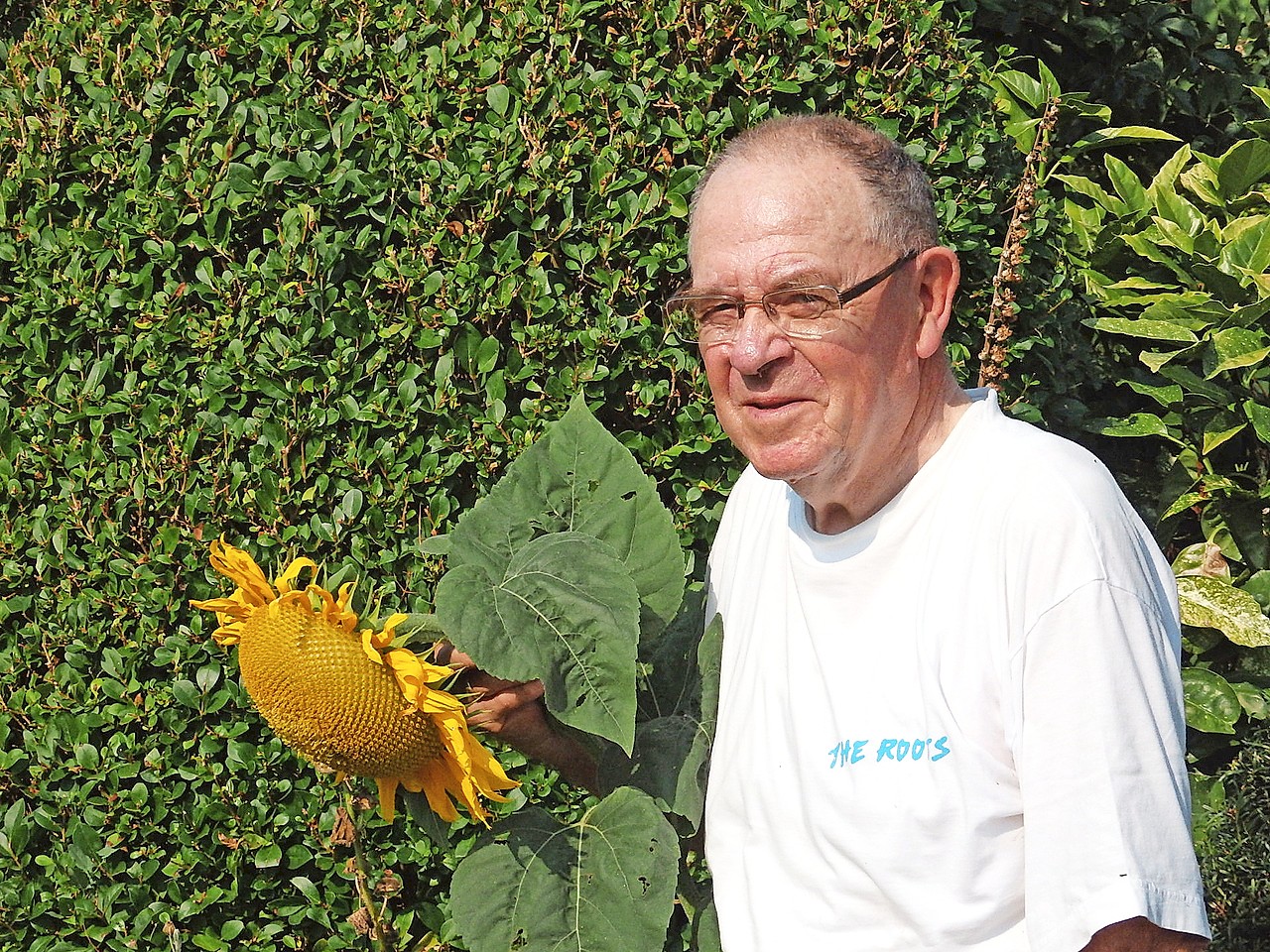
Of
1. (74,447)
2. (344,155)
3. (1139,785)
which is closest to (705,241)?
(1139,785)

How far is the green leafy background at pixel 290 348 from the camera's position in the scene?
9.78 feet

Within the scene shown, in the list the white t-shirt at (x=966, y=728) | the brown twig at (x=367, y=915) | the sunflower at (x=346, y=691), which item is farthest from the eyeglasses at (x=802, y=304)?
the brown twig at (x=367, y=915)

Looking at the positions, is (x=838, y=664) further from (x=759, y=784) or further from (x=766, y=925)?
(x=766, y=925)

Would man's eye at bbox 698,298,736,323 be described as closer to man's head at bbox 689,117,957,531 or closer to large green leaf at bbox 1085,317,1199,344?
man's head at bbox 689,117,957,531

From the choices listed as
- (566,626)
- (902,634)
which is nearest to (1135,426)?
(902,634)

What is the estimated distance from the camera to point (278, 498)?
296 centimetres

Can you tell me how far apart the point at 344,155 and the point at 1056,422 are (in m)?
2.08

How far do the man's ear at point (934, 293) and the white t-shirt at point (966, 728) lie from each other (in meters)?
0.12

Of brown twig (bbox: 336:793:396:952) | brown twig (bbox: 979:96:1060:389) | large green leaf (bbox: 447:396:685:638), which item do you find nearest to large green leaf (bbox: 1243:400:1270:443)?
brown twig (bbox: 979:96:1060:389)

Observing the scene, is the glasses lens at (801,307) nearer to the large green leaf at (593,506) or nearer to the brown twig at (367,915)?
the large green leaf at (593,506)

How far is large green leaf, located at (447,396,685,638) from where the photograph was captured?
86.3 inches

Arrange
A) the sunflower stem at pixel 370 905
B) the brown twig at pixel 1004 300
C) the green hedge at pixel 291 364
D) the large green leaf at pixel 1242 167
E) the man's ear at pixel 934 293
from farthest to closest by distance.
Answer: the large green leaf at pixel 1242 167 < the brown twig at pixel 1004 300 < the green hedge at pixel 291 364 < the sunflower stem at pixel 370 905 < the man's ear at pixel 934 293

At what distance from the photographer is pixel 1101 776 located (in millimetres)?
1650

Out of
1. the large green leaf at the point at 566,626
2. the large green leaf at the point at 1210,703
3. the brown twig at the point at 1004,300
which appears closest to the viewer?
the large green leaf at the point at 566,626
